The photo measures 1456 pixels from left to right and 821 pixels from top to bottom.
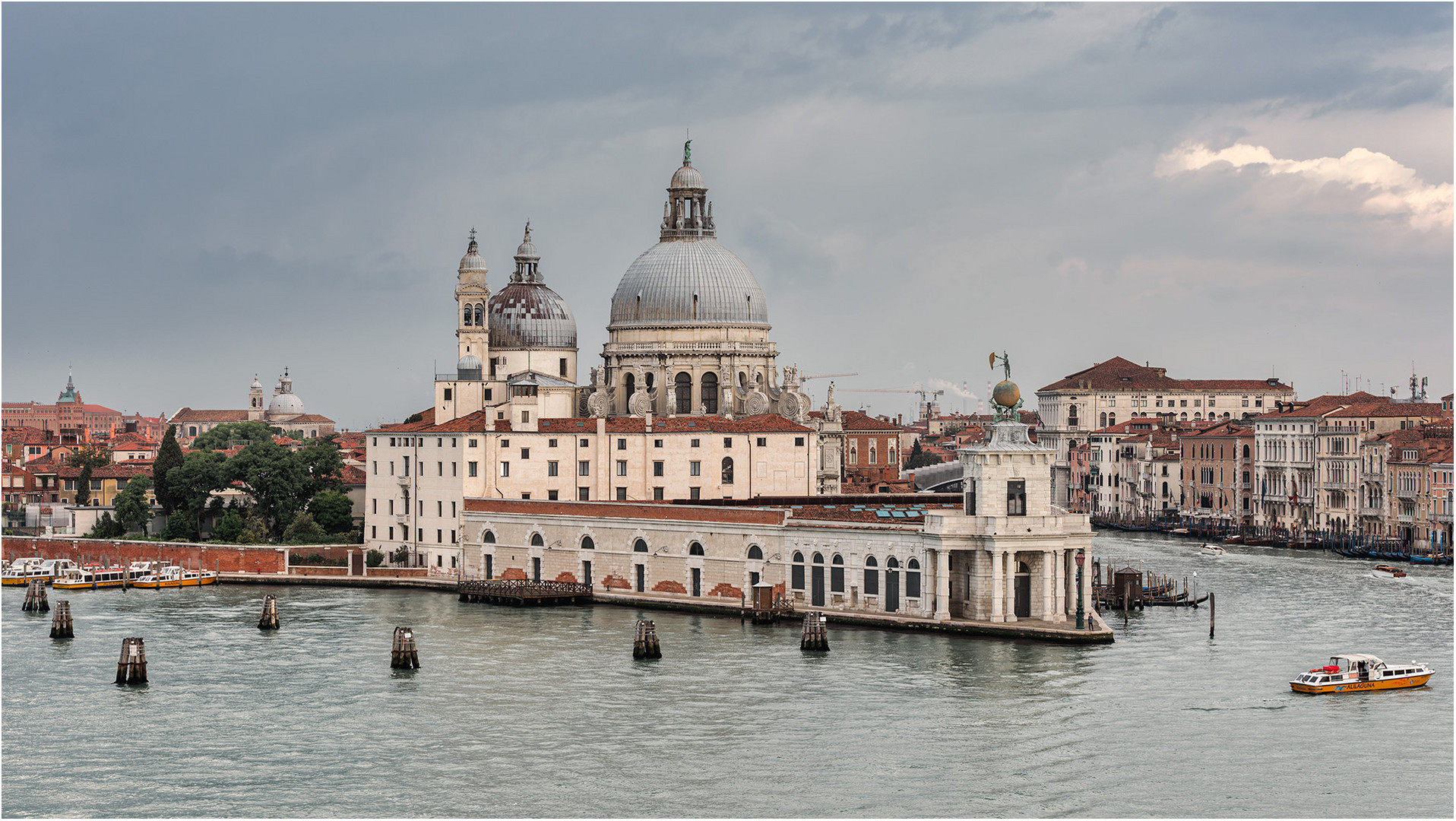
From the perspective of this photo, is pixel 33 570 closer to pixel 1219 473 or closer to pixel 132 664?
pixel 132 664

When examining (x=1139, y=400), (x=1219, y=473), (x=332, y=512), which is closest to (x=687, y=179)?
(x=332, y=512)

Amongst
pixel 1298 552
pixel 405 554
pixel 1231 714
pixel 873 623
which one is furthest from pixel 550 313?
pixel 1231 714

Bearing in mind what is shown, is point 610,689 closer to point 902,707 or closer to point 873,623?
point 902,707

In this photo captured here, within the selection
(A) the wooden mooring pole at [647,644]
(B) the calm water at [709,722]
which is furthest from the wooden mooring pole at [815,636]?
(A) the wooden mooring pole at [647,644]

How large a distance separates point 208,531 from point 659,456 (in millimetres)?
16295

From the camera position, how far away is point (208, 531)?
67.1 metres

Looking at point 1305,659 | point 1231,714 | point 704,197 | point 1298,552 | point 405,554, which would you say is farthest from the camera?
point 1298,552

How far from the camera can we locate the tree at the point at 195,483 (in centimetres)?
6556

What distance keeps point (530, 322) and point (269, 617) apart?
69.7 ft

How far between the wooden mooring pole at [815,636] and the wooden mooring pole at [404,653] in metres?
7.61

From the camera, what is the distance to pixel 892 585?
1784 inches

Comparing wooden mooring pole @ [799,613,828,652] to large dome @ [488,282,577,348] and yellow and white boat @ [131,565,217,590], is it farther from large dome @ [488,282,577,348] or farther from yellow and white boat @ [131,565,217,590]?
large dome @ [488,282,577,348]

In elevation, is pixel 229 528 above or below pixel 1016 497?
below

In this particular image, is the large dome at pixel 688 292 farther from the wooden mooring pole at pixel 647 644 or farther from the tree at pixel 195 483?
the wooden mooring pole at pixel 647 644
